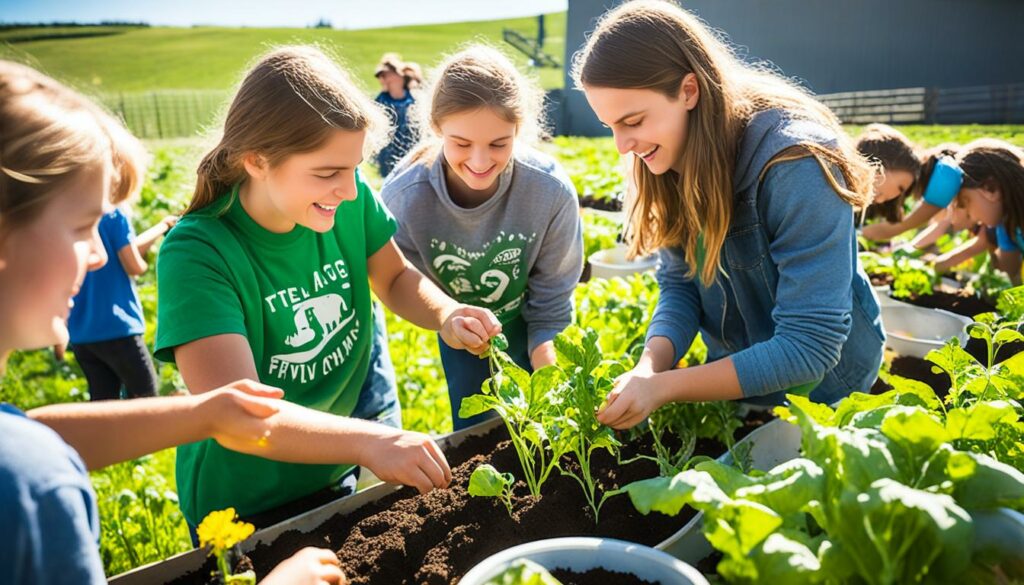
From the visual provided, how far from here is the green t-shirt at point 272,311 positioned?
64.3 inches

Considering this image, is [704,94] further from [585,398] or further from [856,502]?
[856,502]

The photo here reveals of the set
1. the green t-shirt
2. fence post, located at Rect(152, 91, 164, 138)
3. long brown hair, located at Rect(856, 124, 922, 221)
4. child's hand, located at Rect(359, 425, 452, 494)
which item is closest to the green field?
fence post, located at Rect(152, 91, 164, 138)

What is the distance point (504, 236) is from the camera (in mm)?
2508

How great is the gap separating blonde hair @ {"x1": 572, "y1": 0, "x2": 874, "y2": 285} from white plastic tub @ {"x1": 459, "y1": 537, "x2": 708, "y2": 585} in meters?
0.95

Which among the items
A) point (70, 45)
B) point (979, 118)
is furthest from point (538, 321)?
point (70, 45)

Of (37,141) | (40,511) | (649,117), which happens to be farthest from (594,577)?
(649,117)

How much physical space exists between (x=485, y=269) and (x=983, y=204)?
97.7 inches

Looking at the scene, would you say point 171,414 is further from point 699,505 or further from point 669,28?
point 669,28

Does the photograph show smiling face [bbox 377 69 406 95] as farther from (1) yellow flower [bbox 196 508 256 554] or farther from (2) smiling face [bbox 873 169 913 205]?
(1) yellow flower [bbox 196 508 256 554]

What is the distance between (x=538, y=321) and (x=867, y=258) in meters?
2.20

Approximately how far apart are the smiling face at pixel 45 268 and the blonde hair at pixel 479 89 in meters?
1.39

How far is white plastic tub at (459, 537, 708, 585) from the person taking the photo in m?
1.10

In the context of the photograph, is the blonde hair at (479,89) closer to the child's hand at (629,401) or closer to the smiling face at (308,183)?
the smiling face at (308,183)

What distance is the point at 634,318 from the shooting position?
2.62m
